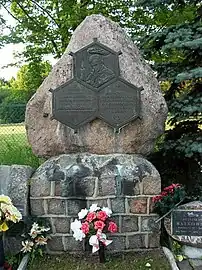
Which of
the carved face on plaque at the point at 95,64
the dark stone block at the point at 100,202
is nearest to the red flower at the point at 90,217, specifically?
the dark stone block at the point at 100,202

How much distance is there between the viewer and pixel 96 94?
13.2ft

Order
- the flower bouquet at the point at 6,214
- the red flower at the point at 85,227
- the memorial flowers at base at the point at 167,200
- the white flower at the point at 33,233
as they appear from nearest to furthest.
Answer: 1. the flower bouquet at the point at 6,214
2. the red flower at the point at 85,227
3. the white flower at the point at 33,233
4. the memorial flowers at base at the point at 167,200

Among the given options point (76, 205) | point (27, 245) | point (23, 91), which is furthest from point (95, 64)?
point (23, 91)

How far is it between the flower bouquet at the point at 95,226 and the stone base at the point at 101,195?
0.88ft

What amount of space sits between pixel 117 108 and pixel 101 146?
0.40 meters

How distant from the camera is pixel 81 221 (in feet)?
12.4

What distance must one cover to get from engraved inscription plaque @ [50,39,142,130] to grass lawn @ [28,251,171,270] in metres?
1.24

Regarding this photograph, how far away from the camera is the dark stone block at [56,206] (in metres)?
3.94

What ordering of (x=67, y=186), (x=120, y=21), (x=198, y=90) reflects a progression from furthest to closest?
(x=120, y=21), (x=198, y=90), (x=67, y=186)

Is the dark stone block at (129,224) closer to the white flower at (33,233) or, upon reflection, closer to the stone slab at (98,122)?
the stone slab at (98,122)

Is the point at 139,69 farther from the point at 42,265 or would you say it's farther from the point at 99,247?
the point at 42,265

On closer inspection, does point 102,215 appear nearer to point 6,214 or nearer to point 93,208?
point 93,208

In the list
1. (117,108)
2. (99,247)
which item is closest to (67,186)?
(99,247)

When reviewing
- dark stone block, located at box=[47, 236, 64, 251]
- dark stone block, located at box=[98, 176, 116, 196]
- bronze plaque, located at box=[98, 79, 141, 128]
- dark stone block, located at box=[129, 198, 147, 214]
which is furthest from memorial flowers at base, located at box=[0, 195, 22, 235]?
bronze plaque, located at box=[98, 79, 141, 128]
